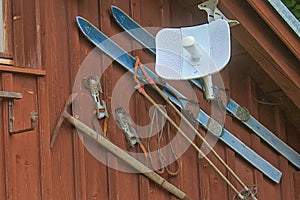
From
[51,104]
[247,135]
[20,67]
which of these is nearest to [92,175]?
[51,104]

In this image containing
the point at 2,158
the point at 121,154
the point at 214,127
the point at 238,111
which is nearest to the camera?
the point at 2,158

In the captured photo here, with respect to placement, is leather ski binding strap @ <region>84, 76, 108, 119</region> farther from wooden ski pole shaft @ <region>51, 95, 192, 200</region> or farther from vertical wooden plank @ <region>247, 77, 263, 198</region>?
vertical wooden plank @ <region>247, 77, 263, 198</region>

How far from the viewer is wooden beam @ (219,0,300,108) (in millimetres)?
2988

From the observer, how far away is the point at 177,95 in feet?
9.99

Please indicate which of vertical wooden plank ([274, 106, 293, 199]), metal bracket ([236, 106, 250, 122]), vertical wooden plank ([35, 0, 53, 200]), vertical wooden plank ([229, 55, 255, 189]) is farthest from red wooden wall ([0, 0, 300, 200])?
vertical wooden plank ([274, 106, 293, 199])

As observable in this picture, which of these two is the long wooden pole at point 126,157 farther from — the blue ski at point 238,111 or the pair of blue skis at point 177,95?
the blue ski at point 238,111

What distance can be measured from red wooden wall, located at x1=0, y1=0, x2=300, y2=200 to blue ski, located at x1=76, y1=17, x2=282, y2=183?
37mm

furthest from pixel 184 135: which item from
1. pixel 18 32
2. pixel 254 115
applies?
pixel 18 32

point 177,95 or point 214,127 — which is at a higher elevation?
point 177,95

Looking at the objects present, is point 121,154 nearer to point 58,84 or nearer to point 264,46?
point 58,84

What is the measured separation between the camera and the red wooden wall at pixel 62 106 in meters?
2.44

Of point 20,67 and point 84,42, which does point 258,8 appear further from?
point 20,67

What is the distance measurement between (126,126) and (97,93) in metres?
0.22

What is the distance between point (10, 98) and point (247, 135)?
1451 mm
